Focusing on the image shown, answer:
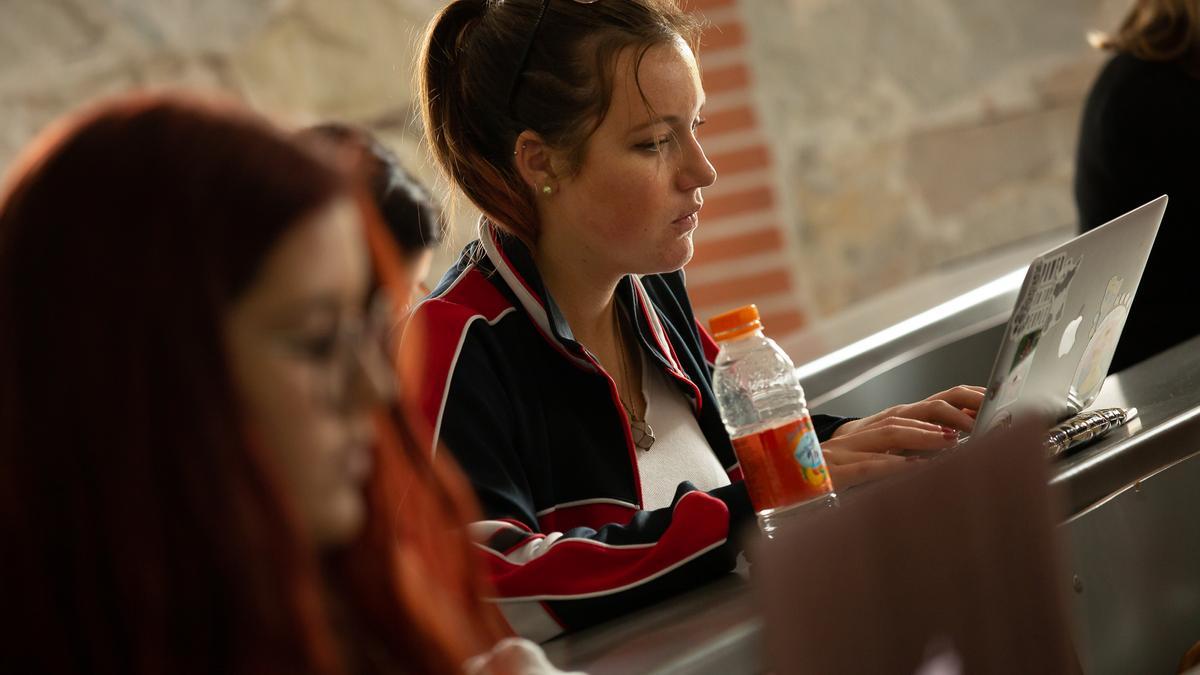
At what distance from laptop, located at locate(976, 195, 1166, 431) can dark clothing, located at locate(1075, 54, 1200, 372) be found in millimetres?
592

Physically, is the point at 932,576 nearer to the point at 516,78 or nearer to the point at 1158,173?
the point at 516,78

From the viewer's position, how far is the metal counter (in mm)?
885

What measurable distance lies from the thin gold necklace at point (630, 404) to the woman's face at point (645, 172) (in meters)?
0.11

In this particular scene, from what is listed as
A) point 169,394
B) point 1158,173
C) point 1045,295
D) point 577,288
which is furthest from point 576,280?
point 1158,173

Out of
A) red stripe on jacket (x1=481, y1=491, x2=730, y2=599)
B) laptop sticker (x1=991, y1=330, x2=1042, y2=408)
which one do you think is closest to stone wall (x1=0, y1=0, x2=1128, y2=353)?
laptop sticker (x1=991, y1=330, x2=1042, y2=408)

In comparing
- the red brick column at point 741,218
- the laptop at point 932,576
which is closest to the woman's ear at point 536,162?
the laptop at point 932,576

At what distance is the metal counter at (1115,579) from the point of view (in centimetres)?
88

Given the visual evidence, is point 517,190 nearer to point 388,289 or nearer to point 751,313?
point 751,313

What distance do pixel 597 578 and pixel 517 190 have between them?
497 mm

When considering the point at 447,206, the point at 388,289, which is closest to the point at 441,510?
the point at 388,289

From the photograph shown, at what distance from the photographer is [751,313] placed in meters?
1.12

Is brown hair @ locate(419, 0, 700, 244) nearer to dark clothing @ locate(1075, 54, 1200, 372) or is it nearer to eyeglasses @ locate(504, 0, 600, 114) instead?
eyeglasses @ locate(504, 0, 600, 114)

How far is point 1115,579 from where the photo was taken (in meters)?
1.14

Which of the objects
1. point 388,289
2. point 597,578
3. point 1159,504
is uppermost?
point 388,289
